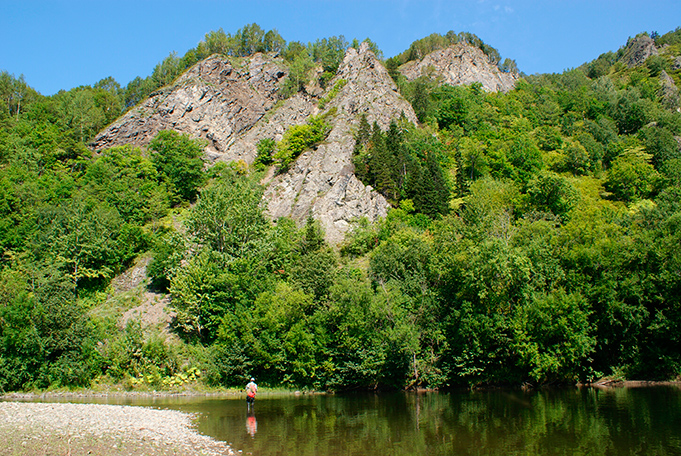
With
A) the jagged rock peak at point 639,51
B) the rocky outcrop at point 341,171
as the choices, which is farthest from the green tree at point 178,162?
the jagged rock peak at point 639,51

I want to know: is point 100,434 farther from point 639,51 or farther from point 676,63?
point 639,51

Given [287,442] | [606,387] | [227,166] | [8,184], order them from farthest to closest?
[227,166] < [8,184] < [606,387] < [287,442]

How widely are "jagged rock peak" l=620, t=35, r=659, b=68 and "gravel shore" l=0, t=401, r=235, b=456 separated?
659 feet

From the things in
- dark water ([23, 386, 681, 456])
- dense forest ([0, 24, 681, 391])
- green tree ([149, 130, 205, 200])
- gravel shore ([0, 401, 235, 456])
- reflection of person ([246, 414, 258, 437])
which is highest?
green tree ([149, 130, 205, 200])

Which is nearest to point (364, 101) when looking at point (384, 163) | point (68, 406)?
point (384, 163)

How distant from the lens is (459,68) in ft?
427

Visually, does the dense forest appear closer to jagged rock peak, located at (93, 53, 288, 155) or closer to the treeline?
jagged rock peak, located at (93, 53, 288, 155)

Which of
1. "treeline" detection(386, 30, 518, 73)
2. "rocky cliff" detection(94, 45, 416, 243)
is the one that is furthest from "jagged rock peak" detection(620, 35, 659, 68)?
"rocky cliff" detection(94, 45, 416, 243)

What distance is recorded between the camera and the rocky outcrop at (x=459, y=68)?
12888cm

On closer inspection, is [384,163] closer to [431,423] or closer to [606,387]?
[606,387]

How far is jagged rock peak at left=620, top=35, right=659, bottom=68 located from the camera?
169000mm

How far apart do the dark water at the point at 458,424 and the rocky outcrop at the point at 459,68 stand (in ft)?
368

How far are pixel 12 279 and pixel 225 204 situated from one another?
73.5ft

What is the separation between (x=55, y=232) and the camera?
181 ft
